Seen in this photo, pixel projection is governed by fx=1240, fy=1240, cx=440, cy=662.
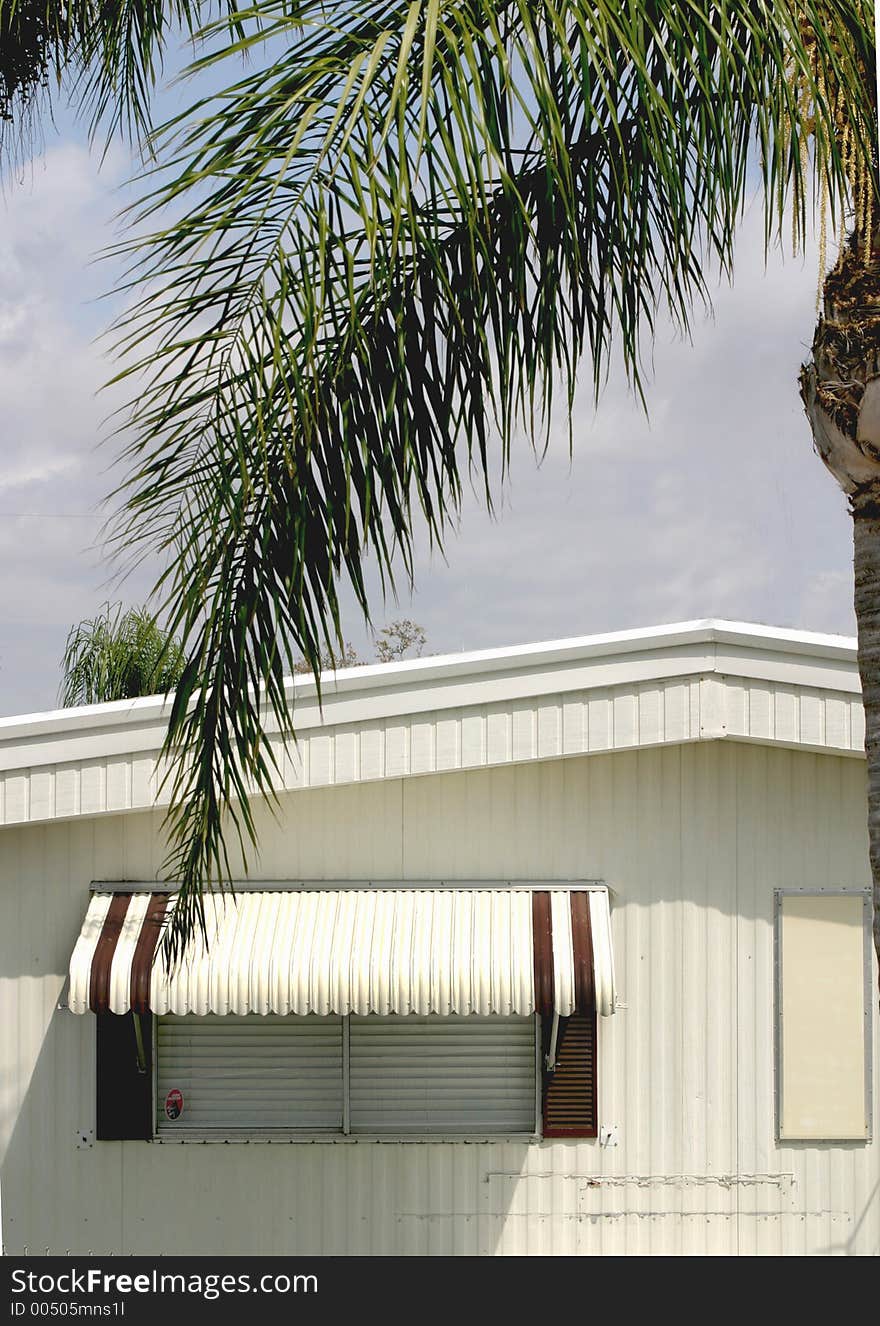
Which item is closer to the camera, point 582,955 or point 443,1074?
point 582,955

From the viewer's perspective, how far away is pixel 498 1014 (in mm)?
5848

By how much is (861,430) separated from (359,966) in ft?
11.3

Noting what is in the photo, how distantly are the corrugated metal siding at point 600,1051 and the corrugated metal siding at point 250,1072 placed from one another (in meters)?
0.17

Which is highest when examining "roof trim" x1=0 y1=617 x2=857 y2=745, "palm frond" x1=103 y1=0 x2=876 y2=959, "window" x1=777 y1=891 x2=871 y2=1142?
"palm frond" x1=103 y1=0 x2=876 y2=959

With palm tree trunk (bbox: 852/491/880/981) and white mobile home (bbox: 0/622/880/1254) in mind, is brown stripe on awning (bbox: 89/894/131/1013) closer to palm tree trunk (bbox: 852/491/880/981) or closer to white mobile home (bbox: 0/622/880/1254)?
white mobile home (bbox: 0/622/880/1254)

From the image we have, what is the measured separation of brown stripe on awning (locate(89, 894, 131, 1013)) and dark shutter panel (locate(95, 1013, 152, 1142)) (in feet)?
1.46

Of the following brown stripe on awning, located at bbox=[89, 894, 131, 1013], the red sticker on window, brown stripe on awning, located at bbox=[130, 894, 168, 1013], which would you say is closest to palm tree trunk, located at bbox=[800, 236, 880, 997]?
brown stripe on awning, located at bbox=[130, 894, 168, 1013]

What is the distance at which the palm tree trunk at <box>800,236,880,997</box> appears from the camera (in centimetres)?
Answer: 341

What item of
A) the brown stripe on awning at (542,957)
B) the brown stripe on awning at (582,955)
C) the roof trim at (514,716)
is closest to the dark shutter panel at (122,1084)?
the roof trim at (514,716)

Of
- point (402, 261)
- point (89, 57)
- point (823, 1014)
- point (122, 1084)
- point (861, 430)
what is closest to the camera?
point (402, 261)

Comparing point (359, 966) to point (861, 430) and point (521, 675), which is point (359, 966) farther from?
point (861, 430)

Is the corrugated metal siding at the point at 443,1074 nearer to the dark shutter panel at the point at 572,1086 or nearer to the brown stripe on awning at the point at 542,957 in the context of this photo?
the dark shutter panel at the point at 572,1086

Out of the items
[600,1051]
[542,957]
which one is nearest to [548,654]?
[542,957]
